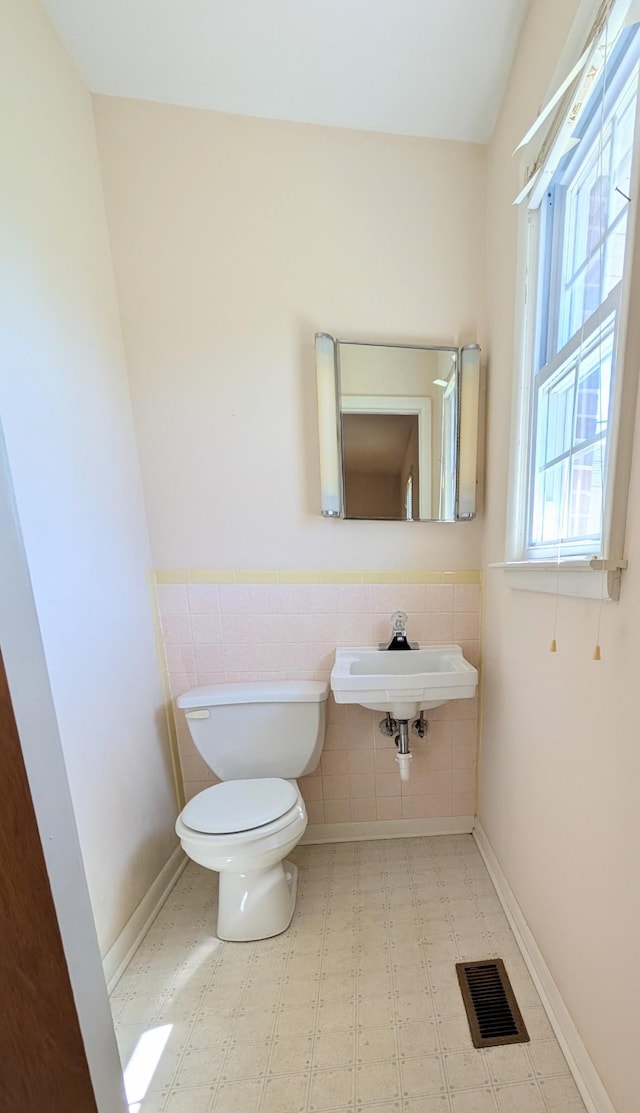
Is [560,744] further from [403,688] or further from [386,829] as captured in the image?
[386,829]

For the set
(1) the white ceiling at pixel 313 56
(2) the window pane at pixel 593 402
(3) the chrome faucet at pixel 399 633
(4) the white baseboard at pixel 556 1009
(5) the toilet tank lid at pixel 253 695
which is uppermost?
(1) the white ceiling at pixel 313 56

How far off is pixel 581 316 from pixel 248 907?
6.29 feet

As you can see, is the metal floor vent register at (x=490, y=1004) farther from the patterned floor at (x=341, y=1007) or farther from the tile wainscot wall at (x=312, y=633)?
the tile wainscot wall at (x=312, y=633)

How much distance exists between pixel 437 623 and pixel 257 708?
761 mm

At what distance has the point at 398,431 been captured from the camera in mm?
1411

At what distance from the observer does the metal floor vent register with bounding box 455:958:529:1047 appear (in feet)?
3.06

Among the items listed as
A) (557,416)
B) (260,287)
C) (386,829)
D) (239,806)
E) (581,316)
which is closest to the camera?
(581,316)

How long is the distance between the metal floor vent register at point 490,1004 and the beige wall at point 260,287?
1286 millimetres

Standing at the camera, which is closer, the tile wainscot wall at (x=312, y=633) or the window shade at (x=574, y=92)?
the window shade at (x=574, y=92)

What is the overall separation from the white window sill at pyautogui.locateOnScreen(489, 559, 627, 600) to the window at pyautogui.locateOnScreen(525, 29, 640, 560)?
0.05 metres

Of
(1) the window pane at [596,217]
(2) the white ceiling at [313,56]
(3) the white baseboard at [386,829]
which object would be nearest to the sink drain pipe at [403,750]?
(3) the white baseboard at [386,829]

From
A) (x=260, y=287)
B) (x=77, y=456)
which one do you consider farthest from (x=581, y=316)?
(x=77, y=456)

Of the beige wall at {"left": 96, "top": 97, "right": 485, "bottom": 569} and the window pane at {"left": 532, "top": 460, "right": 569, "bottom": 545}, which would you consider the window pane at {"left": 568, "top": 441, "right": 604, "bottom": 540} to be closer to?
the window pane at {"left": 532, "top": 460, "right": 569, "bottom": 545}

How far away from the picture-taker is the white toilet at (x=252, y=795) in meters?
1.12
